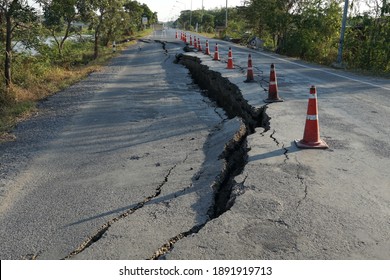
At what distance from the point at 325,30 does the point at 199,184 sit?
19.3 metres

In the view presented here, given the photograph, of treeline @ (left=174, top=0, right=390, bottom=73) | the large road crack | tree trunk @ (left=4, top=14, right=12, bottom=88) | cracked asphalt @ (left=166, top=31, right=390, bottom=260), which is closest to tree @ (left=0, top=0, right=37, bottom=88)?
tree trunk @ (left=4, top=14, right=12, bottom=88)

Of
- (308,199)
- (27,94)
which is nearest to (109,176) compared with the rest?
(308,199)

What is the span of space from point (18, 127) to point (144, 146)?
2.77m

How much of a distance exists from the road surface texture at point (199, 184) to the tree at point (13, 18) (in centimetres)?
347

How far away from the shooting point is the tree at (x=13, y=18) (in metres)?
10.2

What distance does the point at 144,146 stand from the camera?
18.9 feet

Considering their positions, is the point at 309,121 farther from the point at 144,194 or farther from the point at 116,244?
the point at 116,244

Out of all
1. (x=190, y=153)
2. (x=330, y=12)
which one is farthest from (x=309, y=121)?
(x=330, y=12)

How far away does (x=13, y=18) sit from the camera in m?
10.6

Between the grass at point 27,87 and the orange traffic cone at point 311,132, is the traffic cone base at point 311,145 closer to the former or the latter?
the orange traffic cone at point 311,132

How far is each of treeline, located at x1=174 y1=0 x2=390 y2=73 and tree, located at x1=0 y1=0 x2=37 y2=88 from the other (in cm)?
1172

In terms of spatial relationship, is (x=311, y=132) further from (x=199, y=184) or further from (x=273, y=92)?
(x=273, y=92)

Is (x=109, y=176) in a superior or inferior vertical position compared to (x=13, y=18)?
inferior

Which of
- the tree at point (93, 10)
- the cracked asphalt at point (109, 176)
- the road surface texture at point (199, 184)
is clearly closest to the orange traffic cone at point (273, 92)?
the road surface texture at point (199, 184)
